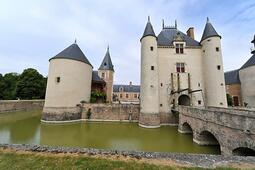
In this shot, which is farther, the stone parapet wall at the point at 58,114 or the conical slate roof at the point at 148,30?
the conical slate roof at the point at 148,30

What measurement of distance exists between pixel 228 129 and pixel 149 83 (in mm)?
8410

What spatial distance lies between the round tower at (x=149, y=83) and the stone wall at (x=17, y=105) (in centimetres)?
1896

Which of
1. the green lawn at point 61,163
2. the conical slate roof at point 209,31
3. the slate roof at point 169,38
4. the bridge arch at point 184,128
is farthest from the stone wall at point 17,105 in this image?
the conical slate roof at point 209,31

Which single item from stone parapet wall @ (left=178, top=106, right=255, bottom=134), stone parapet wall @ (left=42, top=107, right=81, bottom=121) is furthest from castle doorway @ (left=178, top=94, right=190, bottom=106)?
stone parapet wall @ (left=42, top=107, right=81, bottom=121)

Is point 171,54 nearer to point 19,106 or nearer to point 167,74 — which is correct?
point 167,74

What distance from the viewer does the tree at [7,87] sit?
25734mm

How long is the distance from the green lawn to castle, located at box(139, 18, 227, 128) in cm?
997

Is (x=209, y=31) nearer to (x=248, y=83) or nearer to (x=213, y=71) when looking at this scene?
(x=213, y=71)

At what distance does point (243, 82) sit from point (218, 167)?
68.1 ft

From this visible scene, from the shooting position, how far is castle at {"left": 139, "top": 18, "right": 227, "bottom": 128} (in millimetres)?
13719

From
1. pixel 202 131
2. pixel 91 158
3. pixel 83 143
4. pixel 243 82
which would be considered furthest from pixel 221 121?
pixel 243 82

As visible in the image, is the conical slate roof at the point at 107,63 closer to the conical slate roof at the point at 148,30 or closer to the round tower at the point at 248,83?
the conical slate roof at the point at 148,30

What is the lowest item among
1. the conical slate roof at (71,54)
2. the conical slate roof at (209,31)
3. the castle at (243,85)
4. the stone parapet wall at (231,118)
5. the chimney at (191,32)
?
the stone parapet wall at (231,118)

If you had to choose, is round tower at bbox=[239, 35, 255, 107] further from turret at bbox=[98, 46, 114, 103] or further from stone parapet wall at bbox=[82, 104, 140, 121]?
turret at bbox=[98, 46, 114, 103]
